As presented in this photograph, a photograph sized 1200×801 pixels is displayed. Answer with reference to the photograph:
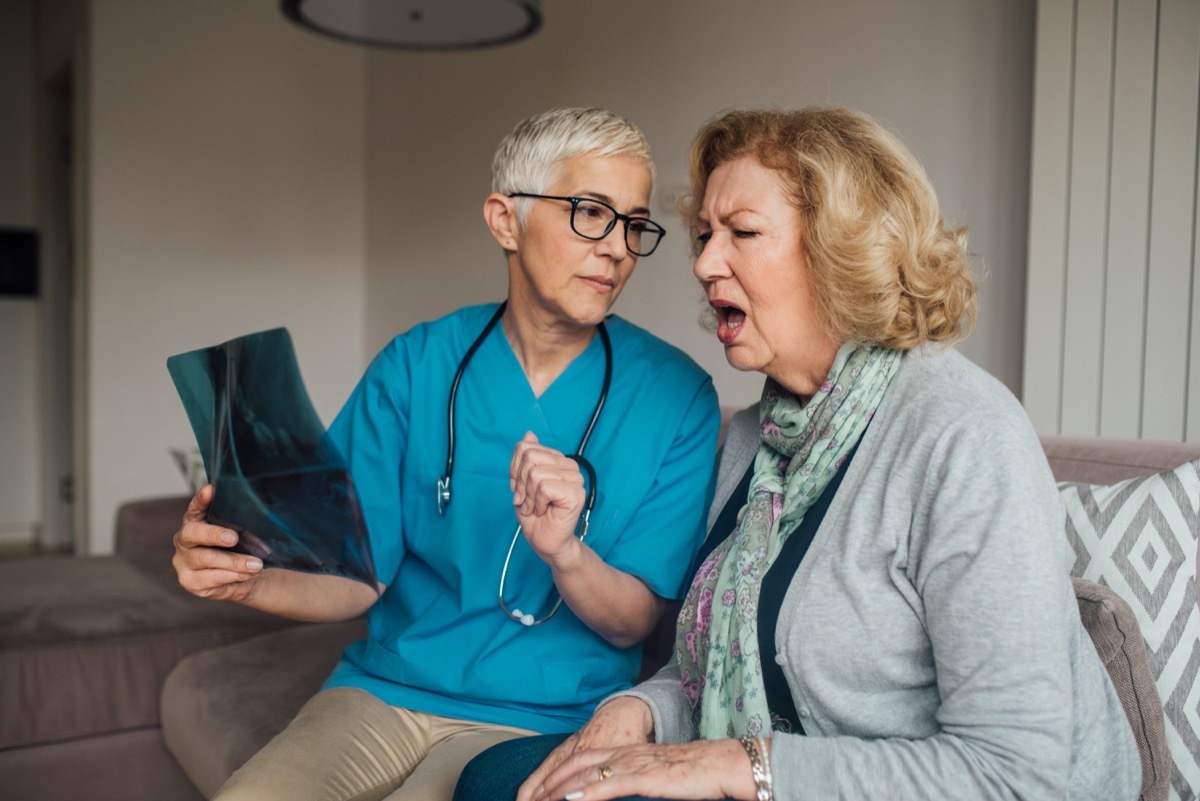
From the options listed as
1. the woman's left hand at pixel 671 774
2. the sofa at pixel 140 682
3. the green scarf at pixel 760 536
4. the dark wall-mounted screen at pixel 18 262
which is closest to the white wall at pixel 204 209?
the dark wall-mounted screen at pixel 18 262

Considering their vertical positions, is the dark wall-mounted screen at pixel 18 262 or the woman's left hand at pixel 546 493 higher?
the dark wall-mounted screen at pixel 18 262

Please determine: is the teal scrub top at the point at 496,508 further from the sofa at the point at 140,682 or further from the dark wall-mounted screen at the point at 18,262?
the dark wall-mounted screen at the point at 18,262

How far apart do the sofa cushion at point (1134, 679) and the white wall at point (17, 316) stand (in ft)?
18.5

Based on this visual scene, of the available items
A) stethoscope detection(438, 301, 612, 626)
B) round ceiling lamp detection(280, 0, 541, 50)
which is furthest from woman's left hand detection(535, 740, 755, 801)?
round ceiling lamp detection(280, 0, 541, 50)

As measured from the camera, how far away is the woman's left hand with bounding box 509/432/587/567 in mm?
1100

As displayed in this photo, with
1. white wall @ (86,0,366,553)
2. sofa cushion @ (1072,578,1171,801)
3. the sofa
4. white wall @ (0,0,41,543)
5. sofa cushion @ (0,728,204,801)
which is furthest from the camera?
white wall @ (0,0,41,543)

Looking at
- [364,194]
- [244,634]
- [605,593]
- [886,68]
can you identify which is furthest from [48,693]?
[364,194]

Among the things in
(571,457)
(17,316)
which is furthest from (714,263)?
(17,316)

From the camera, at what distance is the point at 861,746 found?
36.7 inches

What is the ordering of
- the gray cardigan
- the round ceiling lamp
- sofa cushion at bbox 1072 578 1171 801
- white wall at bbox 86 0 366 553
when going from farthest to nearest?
1. white wall at bbox 86 0 366 553
2. the round ceiling lamp
3. sofa cushion at bbox 1072 578 1171 801
4. the gray cardigan

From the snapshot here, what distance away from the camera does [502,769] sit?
112 cm

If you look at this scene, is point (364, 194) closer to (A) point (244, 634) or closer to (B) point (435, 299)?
(B) point (435, 299)

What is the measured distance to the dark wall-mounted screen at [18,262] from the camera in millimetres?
5316

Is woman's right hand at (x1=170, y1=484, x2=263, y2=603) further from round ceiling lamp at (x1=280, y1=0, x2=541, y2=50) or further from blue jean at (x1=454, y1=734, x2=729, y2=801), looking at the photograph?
round ceiling lamp at (x1=280, y1=0, x2=541, y2=50)
